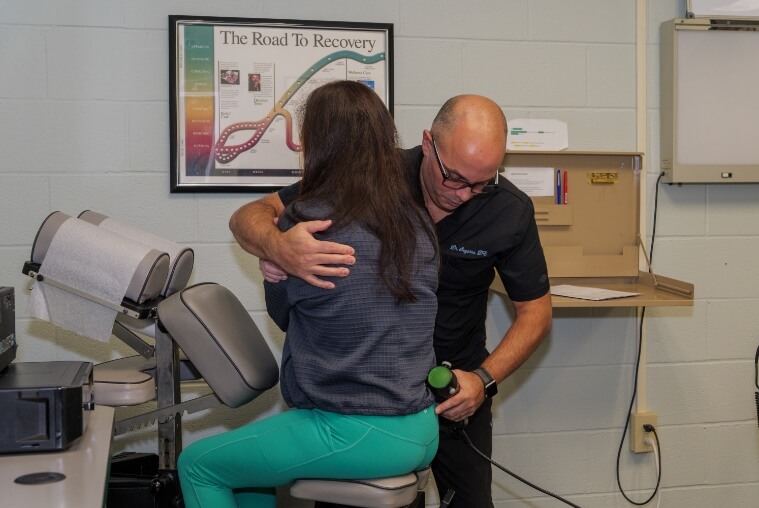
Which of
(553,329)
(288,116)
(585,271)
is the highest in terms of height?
(288,116)

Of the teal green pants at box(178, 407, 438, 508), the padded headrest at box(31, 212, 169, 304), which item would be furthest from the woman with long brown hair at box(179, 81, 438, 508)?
the padded headrest at box(31, 212, 169, 304)

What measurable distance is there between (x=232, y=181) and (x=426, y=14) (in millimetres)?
840

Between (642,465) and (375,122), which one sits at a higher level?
(375,122)

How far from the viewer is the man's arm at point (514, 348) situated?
1888mm

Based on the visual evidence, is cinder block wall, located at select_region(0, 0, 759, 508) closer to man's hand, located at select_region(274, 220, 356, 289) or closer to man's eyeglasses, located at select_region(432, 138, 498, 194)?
man's eyeglasses, located at select_region(432, 138, 498, 194)

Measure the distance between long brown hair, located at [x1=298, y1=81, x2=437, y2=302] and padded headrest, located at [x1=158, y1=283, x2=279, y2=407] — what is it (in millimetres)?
380

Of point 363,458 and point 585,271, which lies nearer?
point 363,458

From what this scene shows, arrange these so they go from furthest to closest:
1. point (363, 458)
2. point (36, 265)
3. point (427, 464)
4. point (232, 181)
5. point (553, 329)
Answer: point (553, 329), point (232, 181), point (36, 265), point (427, 464), point (363, 458)

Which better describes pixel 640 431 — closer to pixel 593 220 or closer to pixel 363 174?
pixel 593 220

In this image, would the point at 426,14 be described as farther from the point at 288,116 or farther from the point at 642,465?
the point at 642,465

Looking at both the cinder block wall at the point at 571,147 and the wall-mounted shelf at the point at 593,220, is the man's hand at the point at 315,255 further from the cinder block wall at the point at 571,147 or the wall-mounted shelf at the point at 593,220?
the wall-mounted shelf at the point at 593,220

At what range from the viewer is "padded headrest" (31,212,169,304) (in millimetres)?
1956

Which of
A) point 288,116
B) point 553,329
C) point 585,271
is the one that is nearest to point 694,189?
point 585,271

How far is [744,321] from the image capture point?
9.82ft
